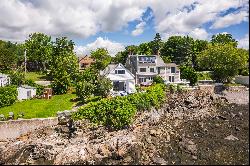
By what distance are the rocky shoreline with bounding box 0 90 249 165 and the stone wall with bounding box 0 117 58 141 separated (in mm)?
860

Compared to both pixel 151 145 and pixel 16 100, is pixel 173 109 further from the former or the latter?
pixel 16 100

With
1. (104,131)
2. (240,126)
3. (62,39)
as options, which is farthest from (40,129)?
(62,39)

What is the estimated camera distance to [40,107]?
46312 millimetres

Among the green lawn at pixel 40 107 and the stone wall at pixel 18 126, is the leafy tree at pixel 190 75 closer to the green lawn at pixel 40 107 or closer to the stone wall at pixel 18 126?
the green lawn at pixel 40 107

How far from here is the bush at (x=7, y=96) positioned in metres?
47.4

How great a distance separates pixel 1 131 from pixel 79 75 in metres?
26.4

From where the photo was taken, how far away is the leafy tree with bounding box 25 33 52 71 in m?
86.1

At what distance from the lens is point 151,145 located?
34.4 meters

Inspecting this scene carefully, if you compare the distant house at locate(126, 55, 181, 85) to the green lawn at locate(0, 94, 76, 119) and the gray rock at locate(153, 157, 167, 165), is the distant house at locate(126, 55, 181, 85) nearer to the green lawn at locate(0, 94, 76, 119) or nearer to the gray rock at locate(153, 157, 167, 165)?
the green lawn at locate(0, 94, 76, 119)

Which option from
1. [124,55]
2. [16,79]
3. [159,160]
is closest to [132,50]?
[124,55]

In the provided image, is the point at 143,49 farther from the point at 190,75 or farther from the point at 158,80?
the point at 158,80

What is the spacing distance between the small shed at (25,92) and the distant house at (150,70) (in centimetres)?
2324

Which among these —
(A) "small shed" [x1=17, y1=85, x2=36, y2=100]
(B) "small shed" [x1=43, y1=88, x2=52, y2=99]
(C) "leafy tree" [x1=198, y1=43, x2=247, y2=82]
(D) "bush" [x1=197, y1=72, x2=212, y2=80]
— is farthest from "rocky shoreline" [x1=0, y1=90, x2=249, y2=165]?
(D) "bush" [x1=197, y1=72, x2=212, y2=80]

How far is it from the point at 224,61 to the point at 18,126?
42.7m
